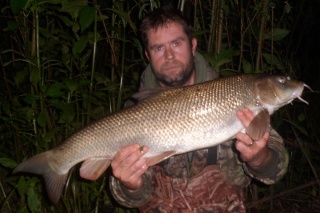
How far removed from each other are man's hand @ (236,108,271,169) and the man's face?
2.08 ft

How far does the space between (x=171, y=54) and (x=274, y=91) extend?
31.2 inches

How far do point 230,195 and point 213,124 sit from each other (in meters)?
0.71

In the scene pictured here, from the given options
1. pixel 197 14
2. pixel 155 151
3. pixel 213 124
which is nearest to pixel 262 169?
pixel 213 124

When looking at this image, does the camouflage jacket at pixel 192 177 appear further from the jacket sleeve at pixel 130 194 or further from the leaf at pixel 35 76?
the leaf at pixel 35 76

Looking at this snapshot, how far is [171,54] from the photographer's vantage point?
276 centimetres

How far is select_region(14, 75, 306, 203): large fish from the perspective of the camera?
90.5 inches

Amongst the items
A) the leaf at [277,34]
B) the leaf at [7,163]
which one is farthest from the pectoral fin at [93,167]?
the leaf at [277,34]

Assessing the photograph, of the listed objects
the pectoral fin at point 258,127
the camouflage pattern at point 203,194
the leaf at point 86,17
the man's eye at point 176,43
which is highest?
the leaf at point 86,17

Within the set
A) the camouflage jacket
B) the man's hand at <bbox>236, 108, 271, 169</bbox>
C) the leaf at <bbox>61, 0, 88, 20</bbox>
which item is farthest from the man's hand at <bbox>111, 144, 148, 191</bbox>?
the leaf at <bbox>61, 0, 88, 20</bbox>

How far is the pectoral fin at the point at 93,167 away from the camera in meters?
2.42

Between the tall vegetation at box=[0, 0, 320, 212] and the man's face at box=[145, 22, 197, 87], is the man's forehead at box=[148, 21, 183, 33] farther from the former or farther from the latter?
the tall vegetation at box=[0, 0, 320, 212]

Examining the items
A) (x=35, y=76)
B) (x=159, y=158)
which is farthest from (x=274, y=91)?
(x=35, y=76)

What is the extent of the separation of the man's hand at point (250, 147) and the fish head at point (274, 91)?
0.13 m

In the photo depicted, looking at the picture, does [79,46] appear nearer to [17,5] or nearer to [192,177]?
[17,5]
